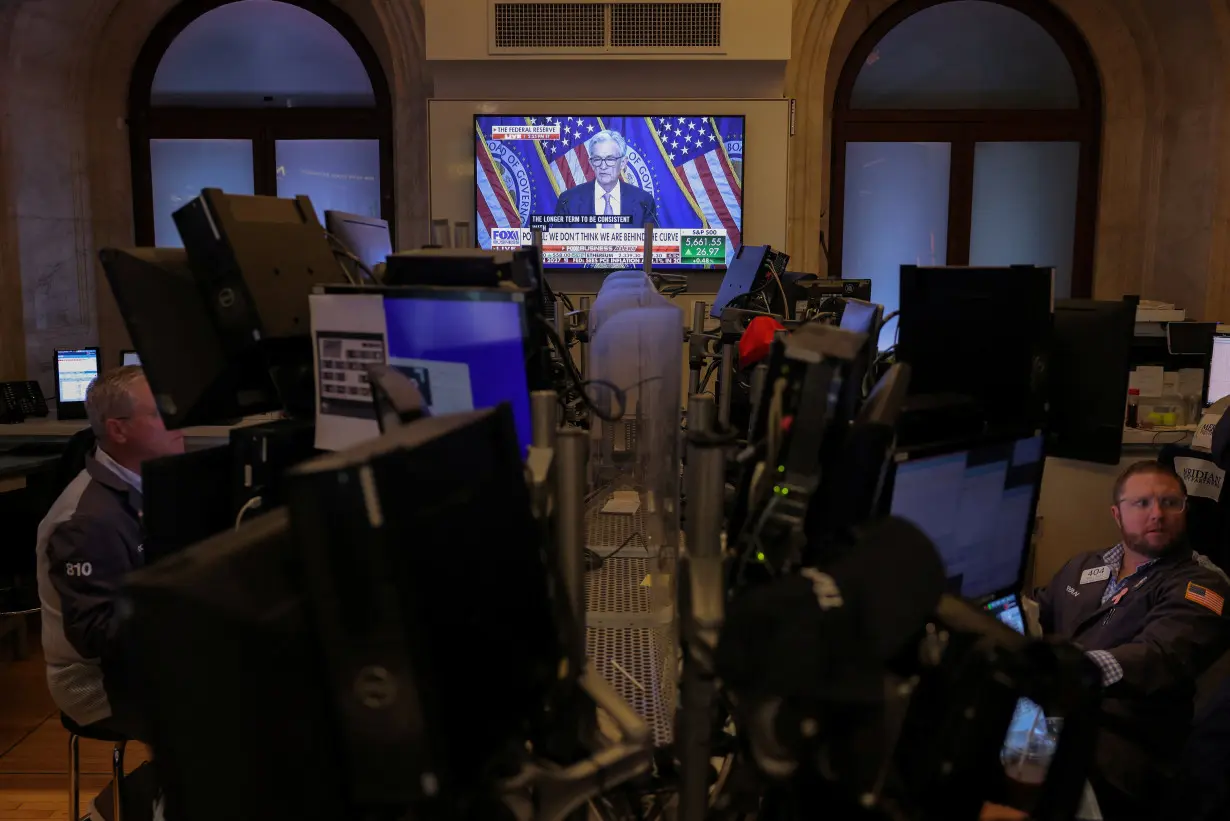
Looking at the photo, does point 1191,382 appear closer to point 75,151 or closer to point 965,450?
point 965,450

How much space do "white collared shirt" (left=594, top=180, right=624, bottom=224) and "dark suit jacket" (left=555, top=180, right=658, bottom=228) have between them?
17 millimetres

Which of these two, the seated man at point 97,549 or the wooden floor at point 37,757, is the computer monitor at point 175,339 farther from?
the wooden floor at point 37,757

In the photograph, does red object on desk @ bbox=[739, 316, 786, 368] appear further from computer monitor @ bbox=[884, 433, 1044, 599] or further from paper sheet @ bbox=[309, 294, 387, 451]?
paper sheet @ bbox=[309, 294, 387, 451]

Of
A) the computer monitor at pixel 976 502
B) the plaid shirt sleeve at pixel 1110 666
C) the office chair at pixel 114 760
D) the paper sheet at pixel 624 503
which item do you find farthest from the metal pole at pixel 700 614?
the office chair at pixel 114 760

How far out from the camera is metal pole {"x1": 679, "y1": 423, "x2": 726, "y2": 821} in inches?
34.2

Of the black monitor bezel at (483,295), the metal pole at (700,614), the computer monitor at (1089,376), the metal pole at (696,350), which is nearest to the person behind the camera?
the metal pole at (700,614)

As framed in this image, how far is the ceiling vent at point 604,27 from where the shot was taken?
203 inches

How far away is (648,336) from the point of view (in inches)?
71.9

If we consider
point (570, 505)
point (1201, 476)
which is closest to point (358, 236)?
point (570, 505)

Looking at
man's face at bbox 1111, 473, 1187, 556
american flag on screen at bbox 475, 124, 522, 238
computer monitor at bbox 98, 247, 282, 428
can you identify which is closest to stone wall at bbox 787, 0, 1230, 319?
american flag on screen at bbox 475, 124, 522, 238

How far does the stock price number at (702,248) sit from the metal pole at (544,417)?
14.6 ft

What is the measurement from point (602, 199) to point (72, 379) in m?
3.05

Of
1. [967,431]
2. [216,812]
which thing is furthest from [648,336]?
[216,812]

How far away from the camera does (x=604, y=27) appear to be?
5176mm
